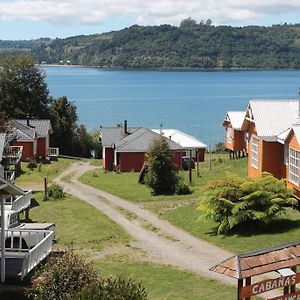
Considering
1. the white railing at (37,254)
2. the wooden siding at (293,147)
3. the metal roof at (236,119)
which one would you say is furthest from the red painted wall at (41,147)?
the white railing at (37,254)

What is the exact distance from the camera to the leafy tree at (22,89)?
74812mm

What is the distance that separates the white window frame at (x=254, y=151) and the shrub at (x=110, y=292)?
20904 mm

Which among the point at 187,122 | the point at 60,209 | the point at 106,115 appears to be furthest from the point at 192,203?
the point at 106,115

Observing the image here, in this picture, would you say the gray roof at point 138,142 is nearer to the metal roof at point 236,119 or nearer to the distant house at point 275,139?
the metal roof at point 236,119

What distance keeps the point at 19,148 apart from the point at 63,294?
1568 inches

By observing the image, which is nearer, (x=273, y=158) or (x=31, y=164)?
(x=273, y=158)

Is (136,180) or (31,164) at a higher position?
(31,164)

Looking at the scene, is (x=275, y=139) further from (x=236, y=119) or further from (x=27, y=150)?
(x=27, y=150)

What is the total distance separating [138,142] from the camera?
5372 cm

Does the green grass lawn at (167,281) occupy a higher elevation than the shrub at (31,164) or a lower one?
higher

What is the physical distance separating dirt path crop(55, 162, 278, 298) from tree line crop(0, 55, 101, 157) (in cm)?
3670

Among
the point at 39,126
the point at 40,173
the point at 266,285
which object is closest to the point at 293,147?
the point at 266,285

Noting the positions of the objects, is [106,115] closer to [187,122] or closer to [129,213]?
[187,122]

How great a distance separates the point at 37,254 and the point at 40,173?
28711mm
